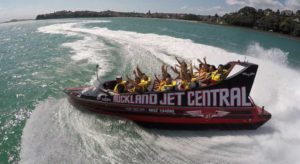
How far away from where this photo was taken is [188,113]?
29.6 ft

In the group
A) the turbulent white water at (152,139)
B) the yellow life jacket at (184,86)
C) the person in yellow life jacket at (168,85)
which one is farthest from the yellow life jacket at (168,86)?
the turbulent white water at (152,139)

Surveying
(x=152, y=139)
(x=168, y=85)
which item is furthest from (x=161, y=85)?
(x=152, y=139)

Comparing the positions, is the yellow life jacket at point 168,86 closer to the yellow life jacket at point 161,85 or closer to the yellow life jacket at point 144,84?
the yellow life jacket at point 161,85

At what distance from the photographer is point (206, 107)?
8.94m

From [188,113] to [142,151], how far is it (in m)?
2.05

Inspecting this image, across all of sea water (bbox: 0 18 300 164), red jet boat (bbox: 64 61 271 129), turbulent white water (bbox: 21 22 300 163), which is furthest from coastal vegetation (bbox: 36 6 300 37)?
red jet boat (bbox: 64 61 271 129)

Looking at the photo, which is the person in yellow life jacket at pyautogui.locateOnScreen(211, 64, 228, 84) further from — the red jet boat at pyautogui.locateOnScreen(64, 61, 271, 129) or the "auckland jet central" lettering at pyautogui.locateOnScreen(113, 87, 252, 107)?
the "auckland jet central" lettering at pyautogui.locateOnScreen(113, 87, 252, 107)

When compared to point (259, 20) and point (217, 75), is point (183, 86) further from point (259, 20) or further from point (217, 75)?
point (259, 20)

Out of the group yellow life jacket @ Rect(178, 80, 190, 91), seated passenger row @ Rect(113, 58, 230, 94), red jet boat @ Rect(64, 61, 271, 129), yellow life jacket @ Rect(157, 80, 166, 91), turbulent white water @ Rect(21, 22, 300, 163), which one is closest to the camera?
turbulent white water @ Rect(21, 22, 300, 163)

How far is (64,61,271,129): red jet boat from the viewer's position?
8844 millimetres

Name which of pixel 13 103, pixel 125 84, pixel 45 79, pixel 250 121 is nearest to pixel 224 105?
pixel 250 121

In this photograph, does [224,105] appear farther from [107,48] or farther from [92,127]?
[107,48]

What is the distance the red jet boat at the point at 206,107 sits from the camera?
884 cm

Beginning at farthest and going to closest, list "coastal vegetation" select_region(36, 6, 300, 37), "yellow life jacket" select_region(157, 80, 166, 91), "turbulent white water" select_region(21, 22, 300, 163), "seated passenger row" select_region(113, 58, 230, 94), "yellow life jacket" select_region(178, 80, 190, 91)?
"coastal vegetation" select_region(36, 6, 300, 37) → "yellow life jacket" select_region(157, 80, 166, 91) → "seated passenger row" select_region(113, 58, 230, 94) → "yellow life jacket" select_region(178, 80, 190, 91) → "turbulent white water" select_region(21, 22, 300, 163)
